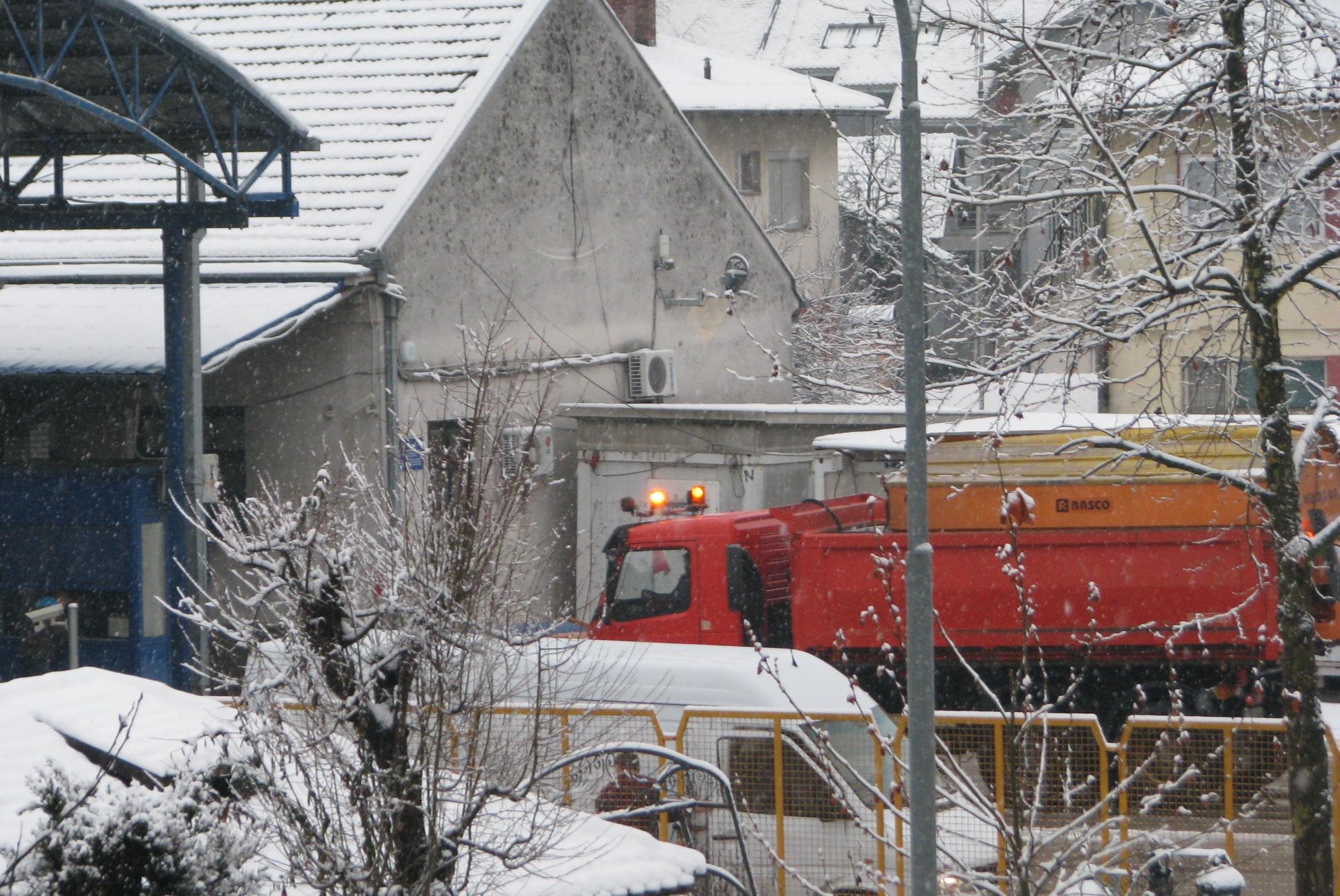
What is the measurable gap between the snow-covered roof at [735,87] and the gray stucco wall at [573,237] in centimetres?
1537

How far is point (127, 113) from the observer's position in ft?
49.3

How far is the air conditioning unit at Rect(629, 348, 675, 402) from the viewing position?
71.5 ft

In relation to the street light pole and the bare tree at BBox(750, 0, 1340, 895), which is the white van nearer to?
the bare tree at BBox(750, 0, 1340, 895)

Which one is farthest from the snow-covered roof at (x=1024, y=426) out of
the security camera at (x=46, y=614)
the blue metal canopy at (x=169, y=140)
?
the security camera at (x=46, y=614)

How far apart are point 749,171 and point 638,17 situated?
809cm

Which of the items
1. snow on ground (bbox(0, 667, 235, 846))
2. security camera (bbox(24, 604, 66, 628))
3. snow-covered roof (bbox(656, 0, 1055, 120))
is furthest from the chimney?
snow on ground (bbox(0, 667, 235, 846))

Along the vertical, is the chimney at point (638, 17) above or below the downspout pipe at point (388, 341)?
above

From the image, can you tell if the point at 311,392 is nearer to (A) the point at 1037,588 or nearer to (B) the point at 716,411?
(B) the point at 716,411

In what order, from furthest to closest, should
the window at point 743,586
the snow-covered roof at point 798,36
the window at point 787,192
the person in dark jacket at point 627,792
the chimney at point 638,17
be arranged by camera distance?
the snow-covered roof at point 798,36 < the window at point 787,192 < the chimney at point 638,17 < the window at point 743,586 < the person in dark jacket at point 627,792

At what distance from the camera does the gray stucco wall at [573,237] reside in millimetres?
18188

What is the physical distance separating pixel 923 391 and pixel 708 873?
309cm

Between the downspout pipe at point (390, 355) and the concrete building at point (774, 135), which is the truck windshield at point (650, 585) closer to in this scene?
the downspout pipe at point (390, 355)

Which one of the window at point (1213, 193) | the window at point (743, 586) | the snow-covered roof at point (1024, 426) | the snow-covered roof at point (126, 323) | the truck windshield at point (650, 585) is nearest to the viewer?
the window at point (1213, 193)

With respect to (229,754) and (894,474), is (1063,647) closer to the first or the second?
(894,474)
